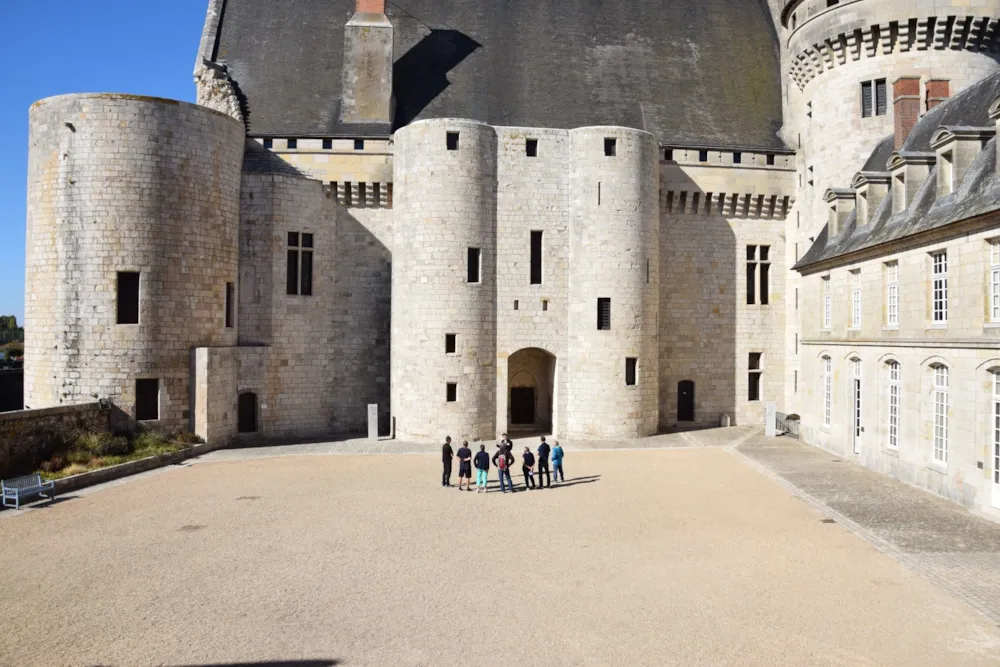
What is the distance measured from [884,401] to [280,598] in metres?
14.4

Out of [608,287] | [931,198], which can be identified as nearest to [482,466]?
[608,287]

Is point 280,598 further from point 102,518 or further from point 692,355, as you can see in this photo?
point 692,355

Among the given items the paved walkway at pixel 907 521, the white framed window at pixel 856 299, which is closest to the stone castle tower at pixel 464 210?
the white framed window at pixel 856 299

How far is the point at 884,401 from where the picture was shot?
54.4 ft

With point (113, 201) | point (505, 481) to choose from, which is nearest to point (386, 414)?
point (505, 481)

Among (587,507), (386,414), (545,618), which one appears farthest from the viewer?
(386,414)

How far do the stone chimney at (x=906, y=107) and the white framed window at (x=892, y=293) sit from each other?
5044mm

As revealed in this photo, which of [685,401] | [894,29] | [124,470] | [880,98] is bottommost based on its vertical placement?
[124,470]

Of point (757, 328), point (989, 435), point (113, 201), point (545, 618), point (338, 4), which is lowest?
point (545, 618)

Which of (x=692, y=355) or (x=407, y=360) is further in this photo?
(x=692, y=355)

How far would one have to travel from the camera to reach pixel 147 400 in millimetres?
19484

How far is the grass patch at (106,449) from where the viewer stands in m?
15.8

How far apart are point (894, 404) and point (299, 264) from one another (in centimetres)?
1786

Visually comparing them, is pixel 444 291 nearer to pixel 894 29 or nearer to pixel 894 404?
pixel 894 404
